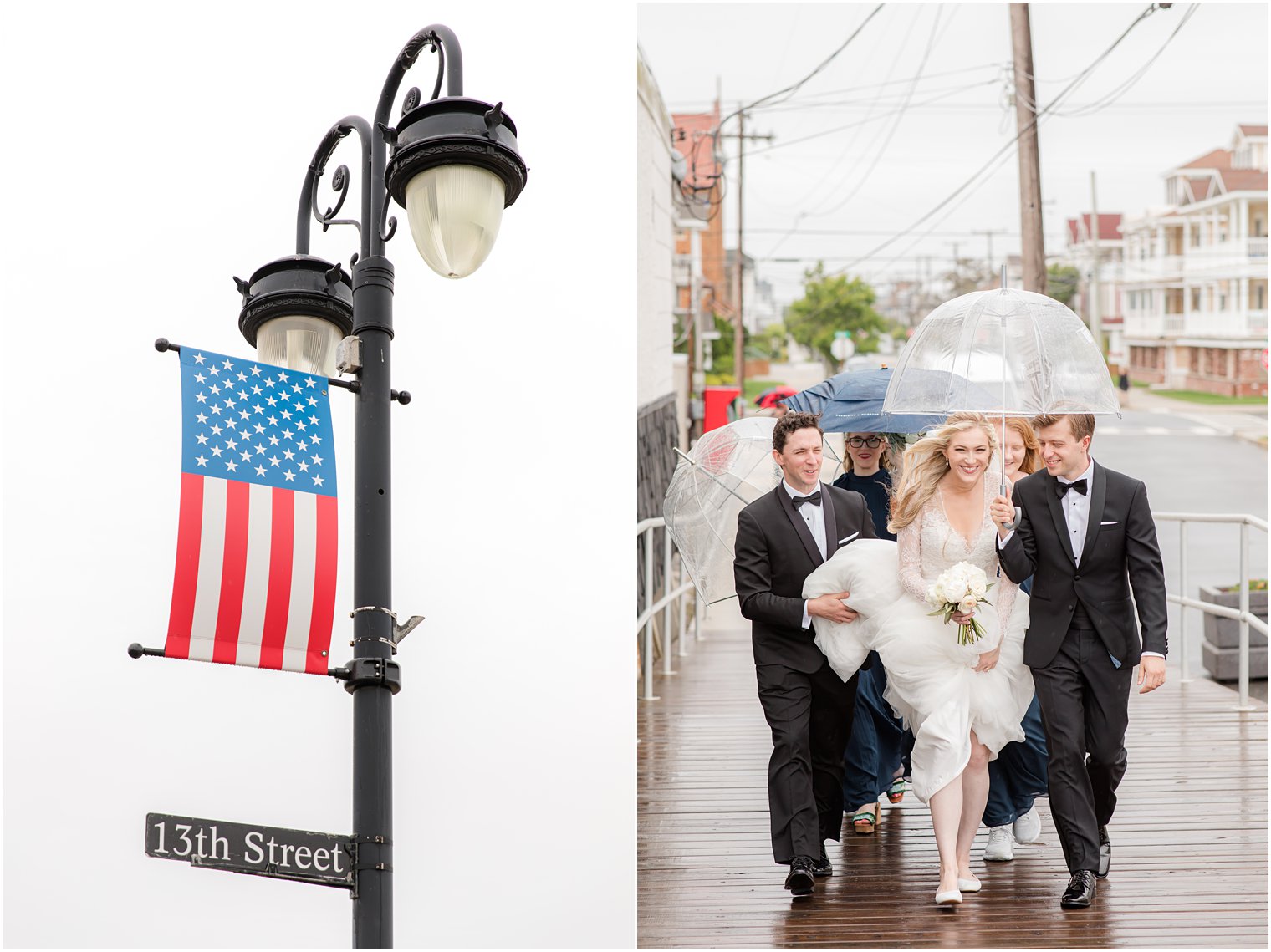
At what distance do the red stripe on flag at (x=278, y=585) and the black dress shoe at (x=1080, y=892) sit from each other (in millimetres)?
3274

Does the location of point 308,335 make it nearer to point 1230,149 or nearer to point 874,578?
point 874,578

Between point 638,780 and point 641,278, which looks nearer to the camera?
point 638,780

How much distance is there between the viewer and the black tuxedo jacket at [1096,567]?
5340mm

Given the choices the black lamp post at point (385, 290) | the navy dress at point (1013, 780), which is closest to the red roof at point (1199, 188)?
the navy dress at point (1013, 780)

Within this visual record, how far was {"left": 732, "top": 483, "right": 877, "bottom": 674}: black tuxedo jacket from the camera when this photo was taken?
19.1 feet

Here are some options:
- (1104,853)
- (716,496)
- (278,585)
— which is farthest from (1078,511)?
(278,585)

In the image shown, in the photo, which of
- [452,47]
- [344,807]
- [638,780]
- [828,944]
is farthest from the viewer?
[344,807]

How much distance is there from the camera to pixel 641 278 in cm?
1334

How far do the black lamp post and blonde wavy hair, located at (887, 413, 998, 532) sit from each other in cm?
198

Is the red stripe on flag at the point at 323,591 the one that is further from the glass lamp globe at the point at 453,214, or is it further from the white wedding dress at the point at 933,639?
the white wedding dress at the point at 933,639

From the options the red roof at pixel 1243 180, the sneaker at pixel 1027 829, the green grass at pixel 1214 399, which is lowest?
the sneaker at pixel 1027 829

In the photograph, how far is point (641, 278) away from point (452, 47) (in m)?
8.60

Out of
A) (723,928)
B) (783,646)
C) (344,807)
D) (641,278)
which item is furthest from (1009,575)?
(344,807)

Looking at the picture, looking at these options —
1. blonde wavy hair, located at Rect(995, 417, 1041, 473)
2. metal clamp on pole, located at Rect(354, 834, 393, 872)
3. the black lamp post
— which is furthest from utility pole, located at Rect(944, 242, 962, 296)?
metal clamp on pole, located at Rect(354, 834, 393, 872)
